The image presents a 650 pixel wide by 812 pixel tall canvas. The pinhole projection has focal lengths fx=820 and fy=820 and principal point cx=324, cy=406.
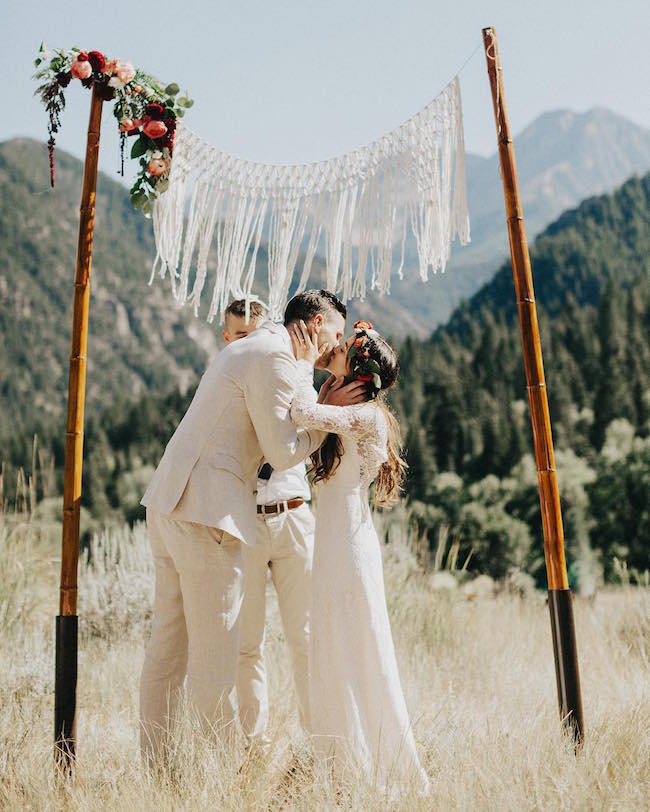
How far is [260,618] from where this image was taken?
3.14 m

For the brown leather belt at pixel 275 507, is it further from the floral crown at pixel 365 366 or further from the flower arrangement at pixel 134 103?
the flower arrangement at pixel 134 103

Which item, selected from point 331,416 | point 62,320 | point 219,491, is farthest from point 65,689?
point 62,320

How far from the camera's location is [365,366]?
2.79 meters

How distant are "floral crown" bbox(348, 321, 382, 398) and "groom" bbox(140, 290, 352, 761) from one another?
249 millimetres

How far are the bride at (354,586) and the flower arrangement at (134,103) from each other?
87 centimetres

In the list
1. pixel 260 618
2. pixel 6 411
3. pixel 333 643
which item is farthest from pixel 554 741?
pixel 6 411

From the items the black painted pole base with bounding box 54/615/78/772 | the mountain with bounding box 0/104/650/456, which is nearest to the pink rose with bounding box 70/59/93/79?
the black painted pole base with bounding box 54/615/78/772

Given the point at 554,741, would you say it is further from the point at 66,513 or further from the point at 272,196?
the point at 272,196

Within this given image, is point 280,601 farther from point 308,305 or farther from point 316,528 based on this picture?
point 308,305

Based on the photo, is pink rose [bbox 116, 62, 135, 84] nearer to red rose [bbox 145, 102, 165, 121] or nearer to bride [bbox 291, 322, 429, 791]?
red rose [bbox 145, 102, 165, 121]

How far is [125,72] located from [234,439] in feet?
A: 4.56

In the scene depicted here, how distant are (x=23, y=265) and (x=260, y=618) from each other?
102m

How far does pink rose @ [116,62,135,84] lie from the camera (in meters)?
2.93

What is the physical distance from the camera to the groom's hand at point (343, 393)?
9.16 feet
